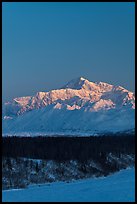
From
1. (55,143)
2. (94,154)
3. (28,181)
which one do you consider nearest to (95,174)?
(28,181)

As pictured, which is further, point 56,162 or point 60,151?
point 60,151

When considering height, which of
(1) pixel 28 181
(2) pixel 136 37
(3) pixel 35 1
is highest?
(3) pixel 35 1

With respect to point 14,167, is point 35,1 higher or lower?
higher

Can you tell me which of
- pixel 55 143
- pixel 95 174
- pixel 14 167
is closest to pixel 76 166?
pixel 95 174

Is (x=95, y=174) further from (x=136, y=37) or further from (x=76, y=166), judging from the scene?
(x=136, y=37)

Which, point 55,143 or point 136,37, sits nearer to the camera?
point 136,37

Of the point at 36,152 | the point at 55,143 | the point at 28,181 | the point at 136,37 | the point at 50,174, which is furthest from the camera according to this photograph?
the point at 55,143

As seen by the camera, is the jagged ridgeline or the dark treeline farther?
the dark treeline

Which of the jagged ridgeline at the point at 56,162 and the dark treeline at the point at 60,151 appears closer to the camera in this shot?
the jagged ridgeline at the point at 56,162

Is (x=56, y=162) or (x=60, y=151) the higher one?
(x=60, y=151)

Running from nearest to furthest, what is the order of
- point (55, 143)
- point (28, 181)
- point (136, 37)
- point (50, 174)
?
point (136, 37) < point (28, 181) < point (50, 174) < point (55, 143)
